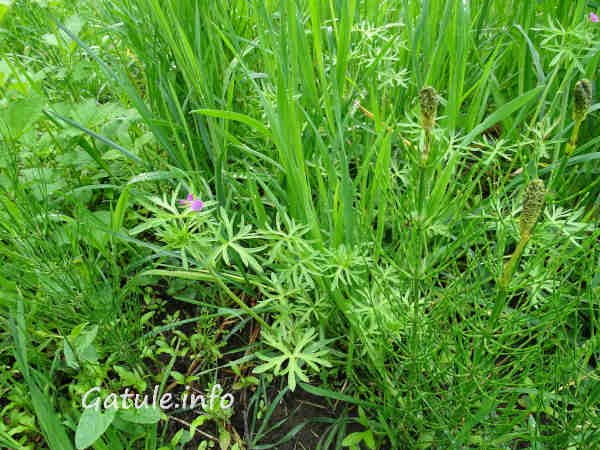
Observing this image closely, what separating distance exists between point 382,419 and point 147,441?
0.51m

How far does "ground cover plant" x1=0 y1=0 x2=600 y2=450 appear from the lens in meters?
0.98

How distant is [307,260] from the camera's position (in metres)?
1.02

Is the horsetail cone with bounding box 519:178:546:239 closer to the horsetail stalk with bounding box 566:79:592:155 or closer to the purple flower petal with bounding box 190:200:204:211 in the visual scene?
the horsetail stalk with bounding box 566:79:592:155

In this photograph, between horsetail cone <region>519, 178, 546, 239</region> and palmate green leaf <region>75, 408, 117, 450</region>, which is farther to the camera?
palmate green leaf <region>75, 408, 117, 450</region>

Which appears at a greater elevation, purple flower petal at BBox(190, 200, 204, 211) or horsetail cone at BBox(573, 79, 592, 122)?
horsetail cone at BBox(573, 79, 592, 122)

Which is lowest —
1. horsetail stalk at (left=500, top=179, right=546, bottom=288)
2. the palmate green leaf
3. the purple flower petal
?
the palmate green leaf

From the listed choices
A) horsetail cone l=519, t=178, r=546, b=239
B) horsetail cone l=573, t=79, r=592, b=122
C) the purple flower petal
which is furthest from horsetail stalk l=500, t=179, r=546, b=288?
the purple flower petal

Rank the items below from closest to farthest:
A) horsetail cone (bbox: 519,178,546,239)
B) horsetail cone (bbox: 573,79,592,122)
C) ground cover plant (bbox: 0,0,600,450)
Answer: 1. horsetail cone (bbox: 519,178,546,239)
2. horsetail cone (bbox: 573,79,592,122)
3. ground cover plant (bbox: 0,0,600,450)

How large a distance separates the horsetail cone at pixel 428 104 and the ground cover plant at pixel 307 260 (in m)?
0.21

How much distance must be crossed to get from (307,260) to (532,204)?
19.5 inches

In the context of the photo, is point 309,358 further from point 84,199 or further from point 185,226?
point 84,199

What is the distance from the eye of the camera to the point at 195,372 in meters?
1.31

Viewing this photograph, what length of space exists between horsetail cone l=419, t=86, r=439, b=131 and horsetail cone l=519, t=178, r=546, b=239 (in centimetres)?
15

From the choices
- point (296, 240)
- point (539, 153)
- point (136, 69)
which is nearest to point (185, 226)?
point (296, 240)
